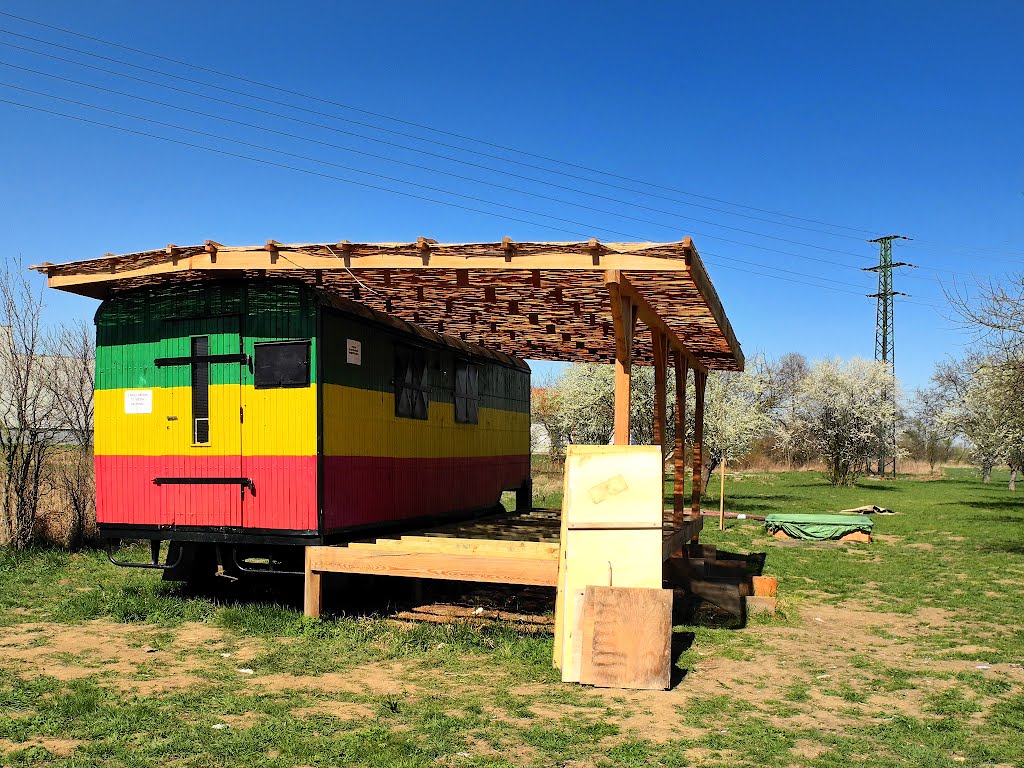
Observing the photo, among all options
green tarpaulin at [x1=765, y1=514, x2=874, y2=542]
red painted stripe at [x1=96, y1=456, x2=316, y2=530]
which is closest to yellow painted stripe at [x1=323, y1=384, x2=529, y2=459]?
red painted stripe at [x1=96, y1=456, x2=316, y2=530]

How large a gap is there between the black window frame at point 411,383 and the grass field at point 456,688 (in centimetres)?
213

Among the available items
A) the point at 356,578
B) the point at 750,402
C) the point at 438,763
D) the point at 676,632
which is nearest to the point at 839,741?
the point at 438,763

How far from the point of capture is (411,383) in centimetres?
1047

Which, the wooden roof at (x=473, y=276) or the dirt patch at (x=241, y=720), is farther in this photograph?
the wooden roof at (x=473, y=276)

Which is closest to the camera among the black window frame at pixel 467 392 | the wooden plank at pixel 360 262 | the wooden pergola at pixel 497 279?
the wooden plank at pixel 360 262

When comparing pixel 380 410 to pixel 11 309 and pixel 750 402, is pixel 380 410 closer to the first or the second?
pixel 11 309

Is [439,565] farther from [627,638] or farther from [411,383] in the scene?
[411,383]

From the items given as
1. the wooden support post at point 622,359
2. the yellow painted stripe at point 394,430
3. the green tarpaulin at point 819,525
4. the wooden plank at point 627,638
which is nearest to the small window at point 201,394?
the yellow painted stripe at point 394,430

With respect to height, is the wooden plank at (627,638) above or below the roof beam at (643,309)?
below

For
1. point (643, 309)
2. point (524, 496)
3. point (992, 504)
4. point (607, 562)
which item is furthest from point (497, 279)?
point (992, 504)

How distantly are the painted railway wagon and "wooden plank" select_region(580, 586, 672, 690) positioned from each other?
10.4 feet

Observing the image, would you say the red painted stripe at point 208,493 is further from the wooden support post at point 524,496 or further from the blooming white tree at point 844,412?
the blooming white tree at point 844,412

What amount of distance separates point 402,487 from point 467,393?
261cm

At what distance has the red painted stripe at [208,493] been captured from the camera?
27.2 ft
